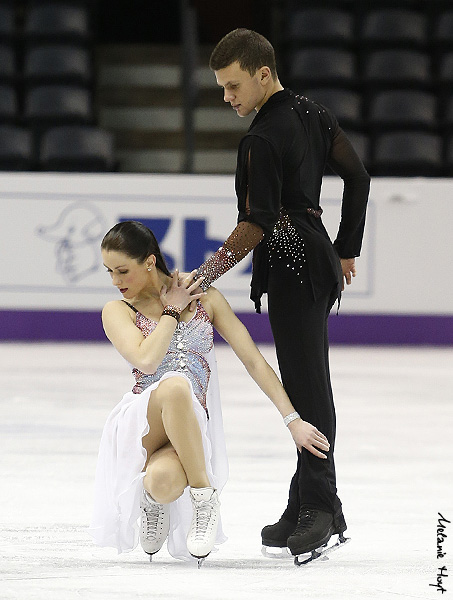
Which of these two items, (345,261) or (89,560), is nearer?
(89,560)

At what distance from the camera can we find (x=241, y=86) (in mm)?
2506

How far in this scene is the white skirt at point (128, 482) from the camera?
97.5 inches

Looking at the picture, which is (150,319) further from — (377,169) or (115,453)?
(377,169)

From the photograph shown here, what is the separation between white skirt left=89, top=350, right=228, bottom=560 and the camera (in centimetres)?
248

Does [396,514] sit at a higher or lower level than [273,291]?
lower

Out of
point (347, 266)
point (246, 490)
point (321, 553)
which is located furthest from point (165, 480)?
point (246, 490)

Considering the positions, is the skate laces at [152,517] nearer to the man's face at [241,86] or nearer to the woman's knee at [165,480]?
the woman's knee at [165,480]

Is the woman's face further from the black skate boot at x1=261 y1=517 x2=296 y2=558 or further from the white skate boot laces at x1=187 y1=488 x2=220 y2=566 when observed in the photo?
the black skate boot at x1=261 y1=517 x2=296 y2=558

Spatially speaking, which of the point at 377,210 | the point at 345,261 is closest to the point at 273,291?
the point at 345,261

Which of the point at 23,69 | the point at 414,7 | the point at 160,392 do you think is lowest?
the point at 160,392

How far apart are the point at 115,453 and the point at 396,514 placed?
0.87m

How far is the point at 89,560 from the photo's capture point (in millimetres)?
2516

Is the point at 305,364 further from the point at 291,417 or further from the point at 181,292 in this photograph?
the point at 181,292

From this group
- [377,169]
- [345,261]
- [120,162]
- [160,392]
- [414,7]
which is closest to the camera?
[160,392]
